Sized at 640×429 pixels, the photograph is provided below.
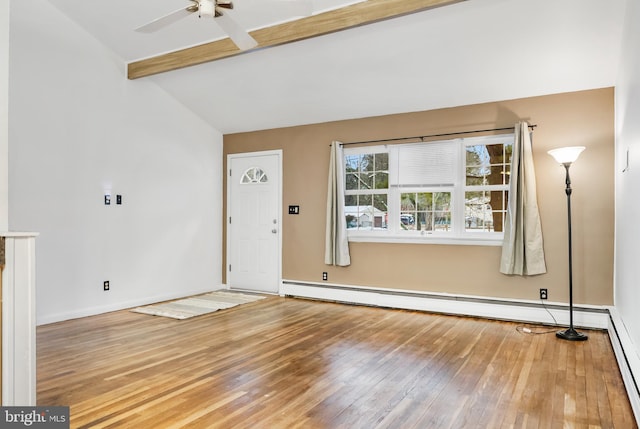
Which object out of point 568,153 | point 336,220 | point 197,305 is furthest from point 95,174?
point 568,153

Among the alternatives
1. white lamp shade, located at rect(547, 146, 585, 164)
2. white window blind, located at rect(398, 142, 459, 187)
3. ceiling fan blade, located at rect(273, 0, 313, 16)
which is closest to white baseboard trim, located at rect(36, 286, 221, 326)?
white window blind, located at rect(398, 142, 459, 187)

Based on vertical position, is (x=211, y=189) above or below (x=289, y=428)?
above

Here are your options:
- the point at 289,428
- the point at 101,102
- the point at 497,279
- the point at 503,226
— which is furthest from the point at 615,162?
the point at 101,102

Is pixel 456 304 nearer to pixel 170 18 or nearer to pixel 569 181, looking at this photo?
pixel 569 181

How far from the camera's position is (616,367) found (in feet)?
10.7

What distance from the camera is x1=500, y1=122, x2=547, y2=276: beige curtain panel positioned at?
180 inches

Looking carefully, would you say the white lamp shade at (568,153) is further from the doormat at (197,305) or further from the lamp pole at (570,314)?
the doormat at (197,305)

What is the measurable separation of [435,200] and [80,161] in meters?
4.17

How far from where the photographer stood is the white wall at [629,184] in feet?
8.87

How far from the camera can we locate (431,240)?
524 cm

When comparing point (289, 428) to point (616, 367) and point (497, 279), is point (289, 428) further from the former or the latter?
point (497, 279)

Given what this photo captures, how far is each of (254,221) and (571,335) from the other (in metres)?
4.36

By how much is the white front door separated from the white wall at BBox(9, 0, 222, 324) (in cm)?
47

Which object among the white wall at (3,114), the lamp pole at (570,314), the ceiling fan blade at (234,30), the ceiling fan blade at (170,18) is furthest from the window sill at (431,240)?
the white wall at (3,114)
